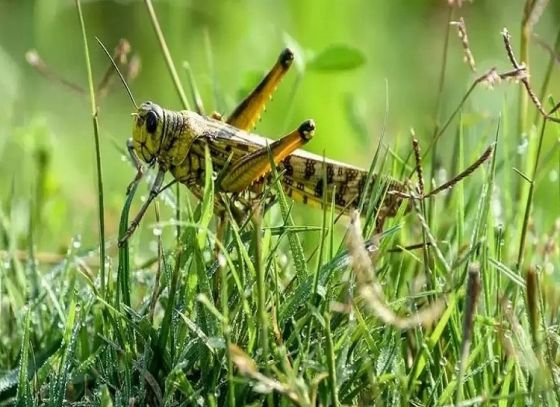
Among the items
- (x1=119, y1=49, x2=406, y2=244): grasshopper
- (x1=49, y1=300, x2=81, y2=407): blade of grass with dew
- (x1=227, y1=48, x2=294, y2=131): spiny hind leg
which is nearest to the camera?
(x1=49, y1=300, x2=81, y2=407): blade of grass with dew

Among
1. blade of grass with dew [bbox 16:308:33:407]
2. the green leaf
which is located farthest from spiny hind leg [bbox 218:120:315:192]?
the green leaf

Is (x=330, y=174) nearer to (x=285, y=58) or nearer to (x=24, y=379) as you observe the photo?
(x=285, y=58)

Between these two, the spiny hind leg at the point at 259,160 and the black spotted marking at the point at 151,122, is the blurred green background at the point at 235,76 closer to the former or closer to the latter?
the black spotted marking at the point at 151,122

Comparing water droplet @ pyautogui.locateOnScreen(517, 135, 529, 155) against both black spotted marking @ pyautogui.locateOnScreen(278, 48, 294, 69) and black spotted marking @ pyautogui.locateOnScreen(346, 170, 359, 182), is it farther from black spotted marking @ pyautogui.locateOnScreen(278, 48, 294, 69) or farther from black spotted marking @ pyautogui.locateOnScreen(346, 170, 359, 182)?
black spotted marking @ pyautogui.locateOnScreen(278, 48, 294, 69)

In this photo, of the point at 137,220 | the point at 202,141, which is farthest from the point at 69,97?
the point at 137,220

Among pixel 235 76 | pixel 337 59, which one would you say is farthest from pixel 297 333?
pixel 235 76

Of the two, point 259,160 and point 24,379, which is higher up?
point 259,160
